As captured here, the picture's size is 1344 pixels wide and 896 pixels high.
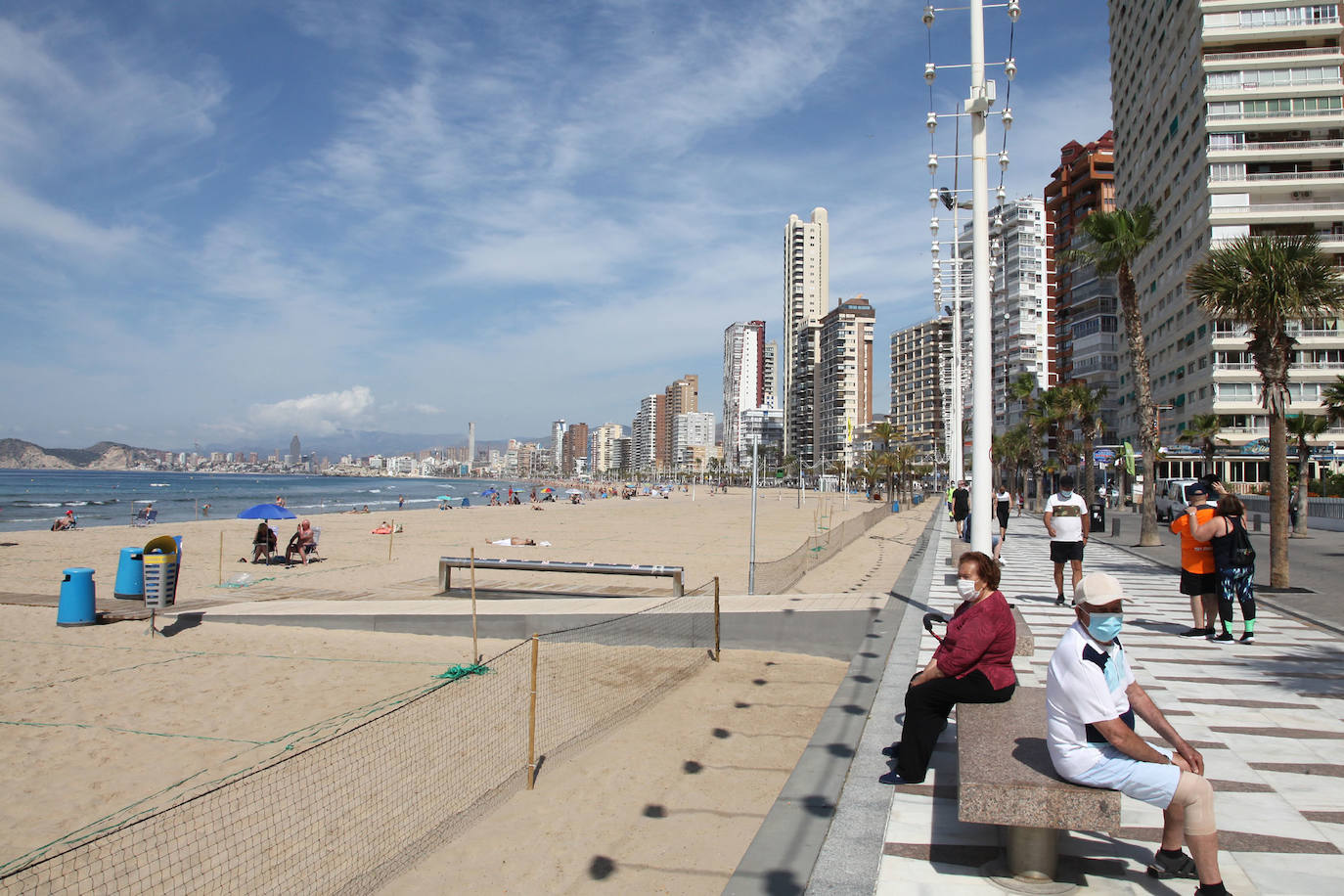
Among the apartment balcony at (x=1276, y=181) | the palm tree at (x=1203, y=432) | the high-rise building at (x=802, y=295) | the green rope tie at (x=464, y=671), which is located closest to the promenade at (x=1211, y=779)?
the green rope tie at (x=464, y=671)

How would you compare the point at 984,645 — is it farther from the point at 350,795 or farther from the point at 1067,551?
the point at 1067,551

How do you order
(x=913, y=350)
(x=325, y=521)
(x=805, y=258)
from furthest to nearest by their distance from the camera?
(x=805, y=258), (x=913, y=350), (x=325, y=521)

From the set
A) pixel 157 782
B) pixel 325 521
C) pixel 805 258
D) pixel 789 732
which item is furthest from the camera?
pixel 805 258

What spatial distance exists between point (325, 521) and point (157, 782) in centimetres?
3655

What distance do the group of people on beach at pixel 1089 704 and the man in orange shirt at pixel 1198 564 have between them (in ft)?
0.53

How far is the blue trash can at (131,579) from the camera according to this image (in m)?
12.1

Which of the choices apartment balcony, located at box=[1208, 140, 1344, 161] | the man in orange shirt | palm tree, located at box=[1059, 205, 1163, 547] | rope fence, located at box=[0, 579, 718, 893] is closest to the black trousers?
rope fence, located at box=[0, 579, 718, 893]

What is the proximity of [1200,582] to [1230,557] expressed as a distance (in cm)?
47

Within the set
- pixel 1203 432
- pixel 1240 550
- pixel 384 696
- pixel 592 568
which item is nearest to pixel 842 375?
→ pixel 1203 432

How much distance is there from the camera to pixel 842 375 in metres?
151

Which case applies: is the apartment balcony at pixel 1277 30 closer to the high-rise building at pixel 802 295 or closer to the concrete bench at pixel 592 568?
the concrete bench at pixel 592 568

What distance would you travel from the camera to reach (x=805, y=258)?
17325 centimetres

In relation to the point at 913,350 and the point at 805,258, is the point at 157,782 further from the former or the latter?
the point at 805,258

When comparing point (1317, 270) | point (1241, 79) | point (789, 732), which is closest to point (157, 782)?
point (789, 732)
